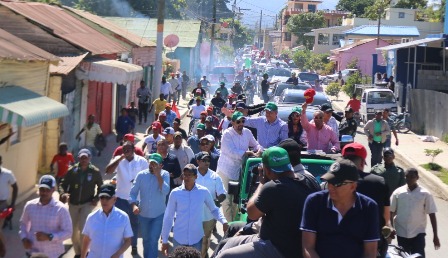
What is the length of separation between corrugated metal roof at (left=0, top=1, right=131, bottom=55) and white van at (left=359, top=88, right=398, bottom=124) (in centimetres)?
1076

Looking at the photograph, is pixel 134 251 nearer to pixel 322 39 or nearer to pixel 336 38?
pixel 336 38

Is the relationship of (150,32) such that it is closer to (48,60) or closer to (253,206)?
(48,60)

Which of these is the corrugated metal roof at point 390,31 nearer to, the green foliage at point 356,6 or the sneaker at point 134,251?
the green foliage at point 356,6

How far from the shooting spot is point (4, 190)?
1202 cm

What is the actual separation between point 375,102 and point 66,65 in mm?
17419

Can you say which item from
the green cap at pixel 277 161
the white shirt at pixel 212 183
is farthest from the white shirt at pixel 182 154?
the green cap at pixel 277 161

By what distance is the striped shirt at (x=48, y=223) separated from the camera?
9.80m

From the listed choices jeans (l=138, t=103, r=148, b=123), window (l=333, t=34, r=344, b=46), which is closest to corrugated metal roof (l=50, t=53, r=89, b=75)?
jeans (l=138, t=103, r=148, b=123)

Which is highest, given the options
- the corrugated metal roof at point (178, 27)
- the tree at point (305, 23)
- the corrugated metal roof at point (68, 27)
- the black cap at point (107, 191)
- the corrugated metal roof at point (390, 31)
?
the tree at point (305, 23)

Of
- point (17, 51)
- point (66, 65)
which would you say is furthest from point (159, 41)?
point (17, 51)

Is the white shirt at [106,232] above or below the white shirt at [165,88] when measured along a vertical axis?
below

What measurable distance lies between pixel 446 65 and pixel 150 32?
1615cm

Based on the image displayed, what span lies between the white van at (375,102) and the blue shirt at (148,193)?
905 inches

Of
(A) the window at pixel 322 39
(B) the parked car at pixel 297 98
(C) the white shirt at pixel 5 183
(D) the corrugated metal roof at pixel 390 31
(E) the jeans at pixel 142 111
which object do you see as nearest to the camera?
(C) the white shirt at pixel 5 183
